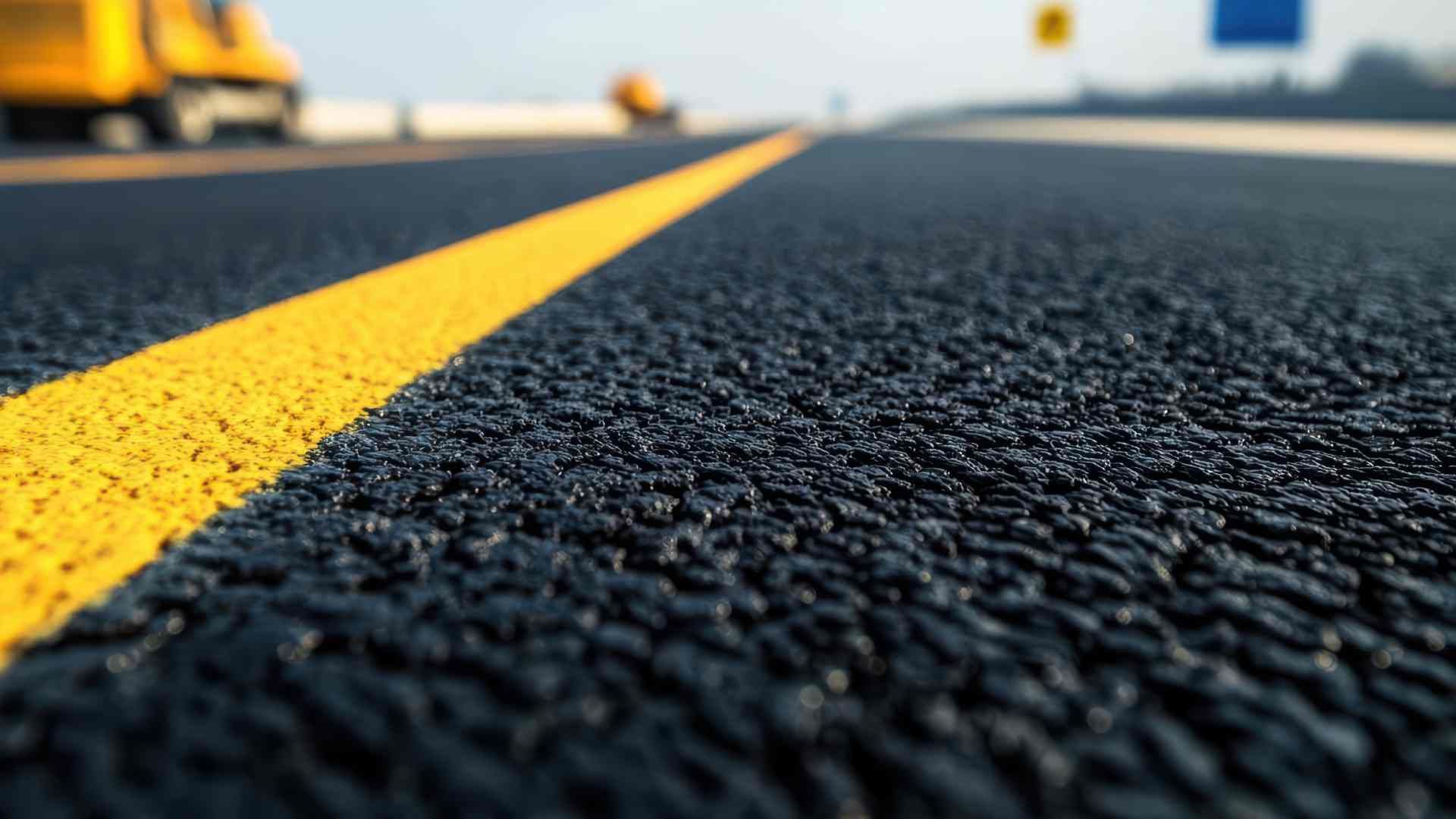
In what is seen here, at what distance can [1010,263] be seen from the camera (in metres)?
2.81

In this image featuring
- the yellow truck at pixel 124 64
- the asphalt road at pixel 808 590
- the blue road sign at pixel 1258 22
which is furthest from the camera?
the blue road sign at pixel 1258 22

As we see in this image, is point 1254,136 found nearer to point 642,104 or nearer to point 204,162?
point 204,162

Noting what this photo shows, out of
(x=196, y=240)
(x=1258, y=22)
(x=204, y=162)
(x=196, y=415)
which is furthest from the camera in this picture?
(x=1258, y=22)

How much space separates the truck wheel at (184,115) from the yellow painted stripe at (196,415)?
1270 cm

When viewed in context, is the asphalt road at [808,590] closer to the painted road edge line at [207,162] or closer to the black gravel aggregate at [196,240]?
the black gravel aggregate at [196,240]

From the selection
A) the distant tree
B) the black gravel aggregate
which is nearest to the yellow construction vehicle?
the distant tree

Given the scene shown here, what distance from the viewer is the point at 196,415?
4.28 feet

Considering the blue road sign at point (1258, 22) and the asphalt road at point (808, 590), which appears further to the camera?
the blue road sign at point (1258, 22)

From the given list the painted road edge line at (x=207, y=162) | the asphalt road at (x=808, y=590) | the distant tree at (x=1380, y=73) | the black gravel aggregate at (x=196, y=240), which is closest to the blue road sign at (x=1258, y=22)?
the distant tree at (x=1380, y=73)

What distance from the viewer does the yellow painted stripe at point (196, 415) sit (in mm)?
854

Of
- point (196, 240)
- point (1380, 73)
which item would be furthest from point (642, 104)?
point (196, 240)

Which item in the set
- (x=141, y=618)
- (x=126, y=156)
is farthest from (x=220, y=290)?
(x=126, y=156)

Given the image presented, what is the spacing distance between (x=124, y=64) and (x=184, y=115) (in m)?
1.31

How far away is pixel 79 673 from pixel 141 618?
8 centimetres
